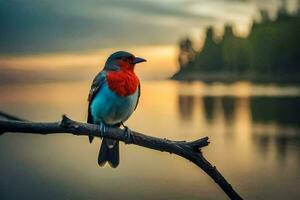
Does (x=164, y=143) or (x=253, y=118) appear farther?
(x=253, y=118)

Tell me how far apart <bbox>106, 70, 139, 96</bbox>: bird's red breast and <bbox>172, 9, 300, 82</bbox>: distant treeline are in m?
1.10

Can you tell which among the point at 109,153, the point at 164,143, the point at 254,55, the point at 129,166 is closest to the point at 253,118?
the point at 254,55

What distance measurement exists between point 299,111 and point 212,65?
3142 millimetres

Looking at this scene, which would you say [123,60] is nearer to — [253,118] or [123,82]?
[123,82]

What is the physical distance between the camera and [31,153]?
8.71 feet

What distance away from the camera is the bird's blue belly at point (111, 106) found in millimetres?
1139

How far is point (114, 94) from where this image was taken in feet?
3.79

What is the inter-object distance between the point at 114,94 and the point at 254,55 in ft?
8.37

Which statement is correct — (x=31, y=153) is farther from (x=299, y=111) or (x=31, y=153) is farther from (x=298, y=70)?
(x=299, y=111)

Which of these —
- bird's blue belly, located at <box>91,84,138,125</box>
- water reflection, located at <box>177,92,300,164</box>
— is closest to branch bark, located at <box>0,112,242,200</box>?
bird's blue belly, located at <box>91,84,138,125</box>

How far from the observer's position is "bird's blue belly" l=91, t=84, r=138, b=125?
1.14 m

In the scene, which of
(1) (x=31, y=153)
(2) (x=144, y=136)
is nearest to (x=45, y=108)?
(1) (x=31, y=153)

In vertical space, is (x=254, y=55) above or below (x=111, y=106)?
above

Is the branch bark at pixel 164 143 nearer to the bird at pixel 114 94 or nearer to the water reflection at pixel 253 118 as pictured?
the bird at pixel 114 94
